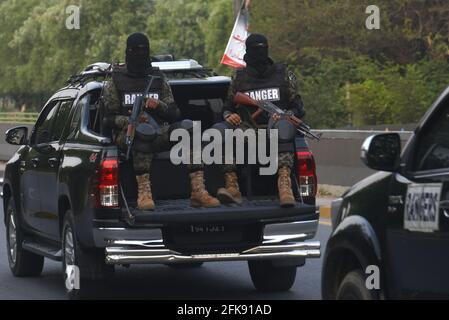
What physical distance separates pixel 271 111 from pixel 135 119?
1129 millimetres

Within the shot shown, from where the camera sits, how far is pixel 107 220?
34.6 feet

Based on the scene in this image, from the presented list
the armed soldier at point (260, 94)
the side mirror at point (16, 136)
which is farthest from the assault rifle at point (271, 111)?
the side mirror at point (16, 136)

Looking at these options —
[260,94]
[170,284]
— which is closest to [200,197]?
[260,94]

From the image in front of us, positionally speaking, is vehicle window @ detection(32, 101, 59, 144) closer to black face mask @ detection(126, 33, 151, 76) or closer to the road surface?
the road surface

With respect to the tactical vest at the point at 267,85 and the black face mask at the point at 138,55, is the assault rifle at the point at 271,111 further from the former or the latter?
the black face mask at the point at 138,55

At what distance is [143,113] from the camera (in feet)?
36.0

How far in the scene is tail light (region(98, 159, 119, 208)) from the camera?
34.7 feet

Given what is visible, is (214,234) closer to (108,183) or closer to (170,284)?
(108,183)

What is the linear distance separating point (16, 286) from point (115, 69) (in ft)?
7.85

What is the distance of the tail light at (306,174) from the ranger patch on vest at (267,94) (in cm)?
51

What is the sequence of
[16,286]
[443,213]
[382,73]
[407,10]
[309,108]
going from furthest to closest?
[407,10] < [382,73] < [309,108] < [16,286] < [443,213]

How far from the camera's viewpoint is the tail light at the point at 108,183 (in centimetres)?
1059
